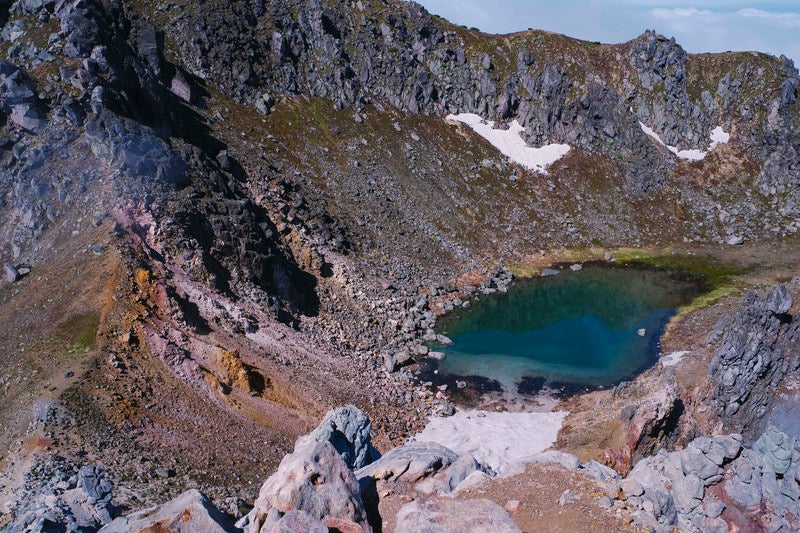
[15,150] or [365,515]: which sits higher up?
→ [15,150]

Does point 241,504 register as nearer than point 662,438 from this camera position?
Yes

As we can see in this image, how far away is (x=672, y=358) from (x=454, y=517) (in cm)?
4265

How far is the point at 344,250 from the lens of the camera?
218ft

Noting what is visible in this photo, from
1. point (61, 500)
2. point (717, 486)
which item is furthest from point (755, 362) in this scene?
point (61, 500)

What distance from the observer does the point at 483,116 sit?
103562 mm

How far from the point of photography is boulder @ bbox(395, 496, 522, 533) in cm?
1808

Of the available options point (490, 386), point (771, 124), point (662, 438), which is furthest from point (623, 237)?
point (662, 438)

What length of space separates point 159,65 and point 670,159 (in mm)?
87157

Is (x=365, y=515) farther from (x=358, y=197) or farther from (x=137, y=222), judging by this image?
(x=358, y=197)

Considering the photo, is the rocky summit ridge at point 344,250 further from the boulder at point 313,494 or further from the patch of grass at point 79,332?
the patch of grass at point 79,332

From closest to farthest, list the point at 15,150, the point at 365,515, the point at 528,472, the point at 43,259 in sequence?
the point at 365,515 → the point at 528,472 → the point at 43,259 → the point at 15,150

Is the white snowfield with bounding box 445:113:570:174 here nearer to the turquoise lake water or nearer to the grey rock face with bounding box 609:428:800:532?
the turquoise lake water

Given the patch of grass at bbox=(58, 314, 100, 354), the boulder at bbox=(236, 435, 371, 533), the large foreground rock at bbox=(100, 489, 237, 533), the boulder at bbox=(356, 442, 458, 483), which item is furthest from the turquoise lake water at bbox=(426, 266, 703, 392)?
the large foreground rock at bbox=(100, 489, 237, 533)

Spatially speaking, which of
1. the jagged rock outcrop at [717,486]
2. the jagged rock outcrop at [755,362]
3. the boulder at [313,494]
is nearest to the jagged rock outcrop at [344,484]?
the boulder at [313,494]
